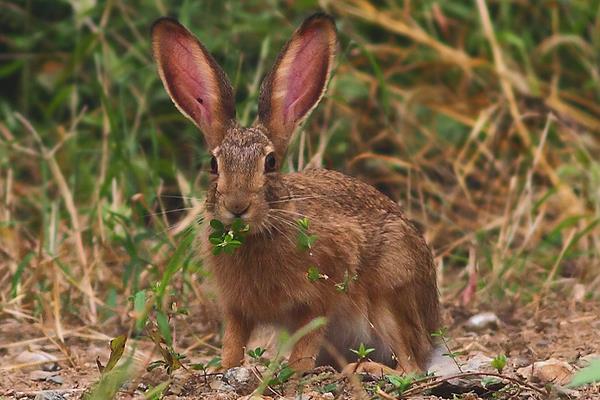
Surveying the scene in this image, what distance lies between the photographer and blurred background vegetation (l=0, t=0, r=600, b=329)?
5.93m

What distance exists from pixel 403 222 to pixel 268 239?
0.66 m

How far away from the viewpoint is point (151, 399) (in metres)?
3.87

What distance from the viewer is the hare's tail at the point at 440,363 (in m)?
4.63

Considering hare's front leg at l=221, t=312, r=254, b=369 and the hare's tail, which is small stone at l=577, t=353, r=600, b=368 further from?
hare's front leg at l=221, t=312, r=254, b=369

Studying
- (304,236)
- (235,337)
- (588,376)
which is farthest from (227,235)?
(588,376)

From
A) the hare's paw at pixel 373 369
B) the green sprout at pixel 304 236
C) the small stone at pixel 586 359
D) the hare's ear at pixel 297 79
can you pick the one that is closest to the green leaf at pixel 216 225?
the green sprout at pixel 304 236

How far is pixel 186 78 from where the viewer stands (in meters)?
4.97

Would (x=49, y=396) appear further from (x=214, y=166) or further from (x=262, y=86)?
(x=262, y=86)

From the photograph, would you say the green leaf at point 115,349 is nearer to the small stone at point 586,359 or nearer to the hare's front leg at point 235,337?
the hare's front leg at point 235,337

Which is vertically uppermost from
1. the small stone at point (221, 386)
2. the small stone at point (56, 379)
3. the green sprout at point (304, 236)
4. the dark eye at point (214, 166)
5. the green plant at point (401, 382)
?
the dark eye at point (214, 166)

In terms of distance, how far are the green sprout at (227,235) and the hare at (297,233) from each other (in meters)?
0.03

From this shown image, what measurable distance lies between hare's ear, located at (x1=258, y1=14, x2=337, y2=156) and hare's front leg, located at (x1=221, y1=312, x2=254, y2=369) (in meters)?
0.60

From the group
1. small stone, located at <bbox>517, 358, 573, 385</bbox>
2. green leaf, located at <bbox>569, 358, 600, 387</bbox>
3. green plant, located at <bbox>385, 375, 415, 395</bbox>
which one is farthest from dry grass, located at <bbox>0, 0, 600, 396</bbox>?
green leaf, located at <bbox>569, 358, 600, 387</bbox>

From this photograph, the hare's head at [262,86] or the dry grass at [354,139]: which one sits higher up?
the hare's head at [262,86]
